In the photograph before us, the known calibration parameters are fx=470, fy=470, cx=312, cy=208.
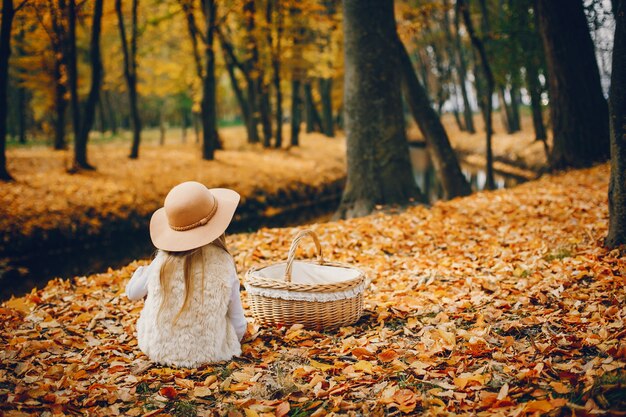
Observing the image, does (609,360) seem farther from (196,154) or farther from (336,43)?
(336,43)

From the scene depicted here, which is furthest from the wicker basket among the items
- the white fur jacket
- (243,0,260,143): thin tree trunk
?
(243,0,260,143): thin tree trunk

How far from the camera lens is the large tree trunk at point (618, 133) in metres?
4.52

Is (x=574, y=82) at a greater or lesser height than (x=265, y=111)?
lesser

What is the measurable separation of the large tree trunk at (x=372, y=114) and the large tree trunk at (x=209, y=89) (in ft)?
27.7

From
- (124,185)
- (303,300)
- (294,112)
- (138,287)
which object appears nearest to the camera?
(138,287)

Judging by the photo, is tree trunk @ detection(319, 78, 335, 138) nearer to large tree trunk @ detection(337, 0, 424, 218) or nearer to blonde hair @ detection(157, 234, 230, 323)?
large tree trunk @ detection(337, 0, 424, 218)

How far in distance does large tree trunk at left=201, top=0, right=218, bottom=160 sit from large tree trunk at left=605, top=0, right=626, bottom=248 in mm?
13796

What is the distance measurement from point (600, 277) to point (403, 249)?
2.55 meters

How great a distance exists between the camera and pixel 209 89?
1725cm

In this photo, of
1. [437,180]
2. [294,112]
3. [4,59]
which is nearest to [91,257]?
[4,59]

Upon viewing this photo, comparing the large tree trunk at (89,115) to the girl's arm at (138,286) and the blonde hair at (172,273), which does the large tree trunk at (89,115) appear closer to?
the girl's arm at (138,286)

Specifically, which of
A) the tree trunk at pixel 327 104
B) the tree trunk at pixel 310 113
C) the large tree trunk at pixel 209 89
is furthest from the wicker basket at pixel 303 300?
the tree trunk at pixel 327 104

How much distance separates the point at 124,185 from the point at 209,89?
574cm

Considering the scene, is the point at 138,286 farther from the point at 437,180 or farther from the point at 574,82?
the point at 437,180
